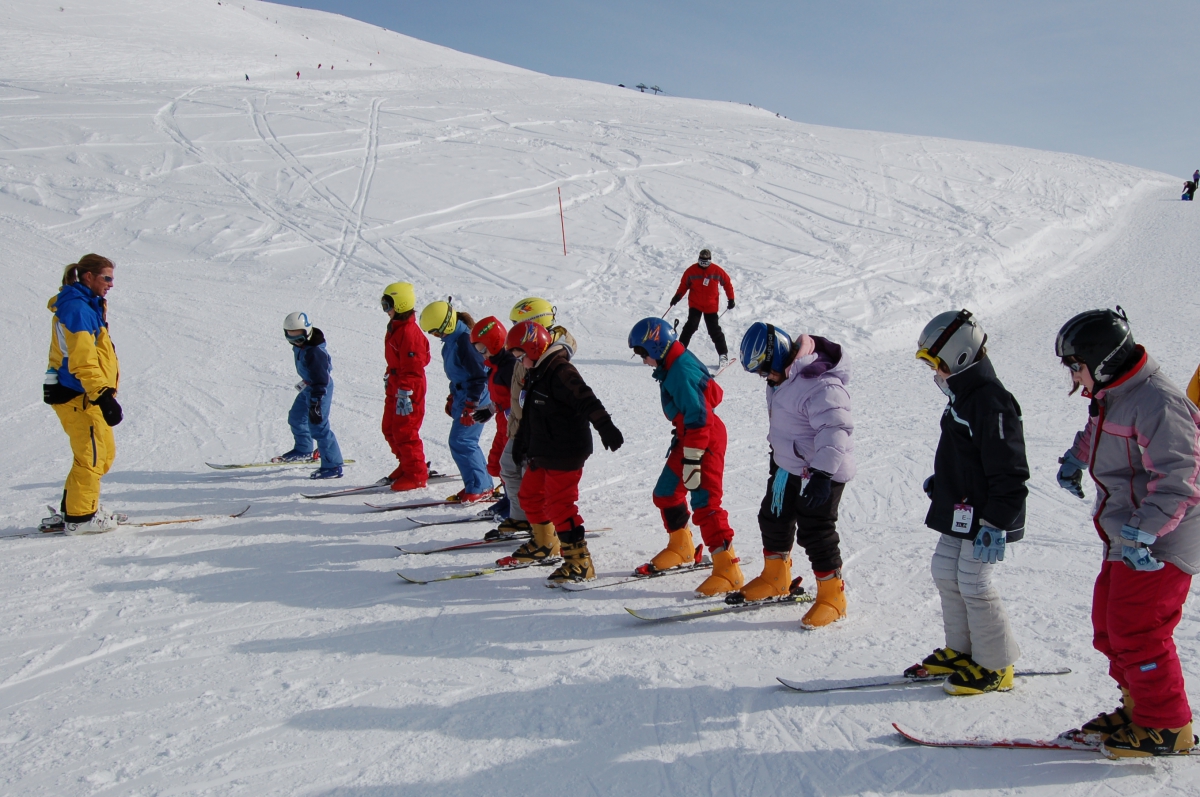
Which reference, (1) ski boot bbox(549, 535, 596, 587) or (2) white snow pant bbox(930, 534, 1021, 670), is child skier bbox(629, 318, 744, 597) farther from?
(2) white snow pant bbox(930, 534, 1021, 670)

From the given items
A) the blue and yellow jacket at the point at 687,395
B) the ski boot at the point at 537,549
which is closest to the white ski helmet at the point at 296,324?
the ski boot at the point at 537,549

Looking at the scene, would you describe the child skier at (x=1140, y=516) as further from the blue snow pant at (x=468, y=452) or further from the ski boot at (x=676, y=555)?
the blue snow pant at (x=468, y=452)

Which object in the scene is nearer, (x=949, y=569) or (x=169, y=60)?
(x=949, y=569)

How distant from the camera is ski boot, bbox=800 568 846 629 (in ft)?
14.2

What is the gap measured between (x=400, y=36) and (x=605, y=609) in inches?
2894

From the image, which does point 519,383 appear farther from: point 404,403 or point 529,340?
point 404,403

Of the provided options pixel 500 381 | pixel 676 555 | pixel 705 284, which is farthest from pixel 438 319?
pixel 705 284

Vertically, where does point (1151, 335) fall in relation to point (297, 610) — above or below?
above

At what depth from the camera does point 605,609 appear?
4.68m

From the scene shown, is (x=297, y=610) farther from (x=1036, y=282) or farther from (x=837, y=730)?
(x=1036, y=282)

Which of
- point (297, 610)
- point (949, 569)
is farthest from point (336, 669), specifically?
point (949, 569)

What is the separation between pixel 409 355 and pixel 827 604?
4.41 meters

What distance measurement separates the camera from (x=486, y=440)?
8828 millimetres

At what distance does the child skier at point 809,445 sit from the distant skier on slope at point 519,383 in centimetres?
143
